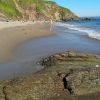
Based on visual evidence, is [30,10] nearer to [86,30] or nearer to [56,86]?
[86,30]

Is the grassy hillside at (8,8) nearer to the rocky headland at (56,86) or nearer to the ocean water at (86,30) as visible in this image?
the ocean water at (86,30)

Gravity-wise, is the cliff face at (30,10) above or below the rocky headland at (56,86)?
below

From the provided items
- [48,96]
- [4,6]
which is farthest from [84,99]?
[4,6]

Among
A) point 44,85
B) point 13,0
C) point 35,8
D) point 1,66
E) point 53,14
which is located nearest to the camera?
point 44,85

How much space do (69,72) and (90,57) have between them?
3130 millimetres

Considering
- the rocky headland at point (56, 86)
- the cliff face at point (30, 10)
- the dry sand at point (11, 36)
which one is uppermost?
the rocky headland at point (56, 86)

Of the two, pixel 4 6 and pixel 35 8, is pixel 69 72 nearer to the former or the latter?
pixel 4 6

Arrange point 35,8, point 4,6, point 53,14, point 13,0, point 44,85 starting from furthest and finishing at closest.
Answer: point 53,14 < point 35,8 < point 13,0 < point 4,6 < point 44,85

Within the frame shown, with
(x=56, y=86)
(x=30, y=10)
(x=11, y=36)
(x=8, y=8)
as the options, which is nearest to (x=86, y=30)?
(x=11, y=36)

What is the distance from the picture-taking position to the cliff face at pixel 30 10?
9212cm

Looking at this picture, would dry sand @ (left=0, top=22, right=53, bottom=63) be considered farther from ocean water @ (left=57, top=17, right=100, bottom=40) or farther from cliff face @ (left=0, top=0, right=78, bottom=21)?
cliff face @ (left=0, top=0, right=78, bottom=21)

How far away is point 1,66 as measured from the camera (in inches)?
527

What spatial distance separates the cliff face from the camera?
92125 millimetres

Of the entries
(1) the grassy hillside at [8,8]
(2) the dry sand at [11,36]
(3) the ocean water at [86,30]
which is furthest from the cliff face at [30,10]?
(2) the dry sand at [11,36]
